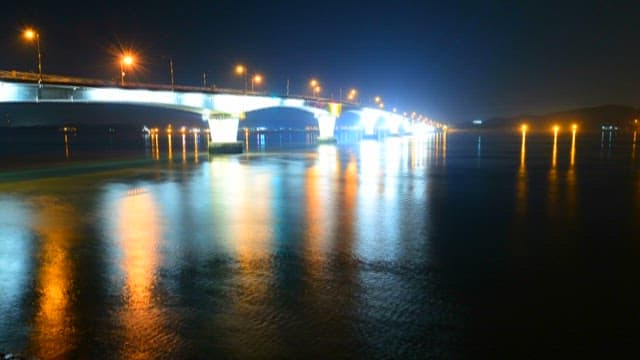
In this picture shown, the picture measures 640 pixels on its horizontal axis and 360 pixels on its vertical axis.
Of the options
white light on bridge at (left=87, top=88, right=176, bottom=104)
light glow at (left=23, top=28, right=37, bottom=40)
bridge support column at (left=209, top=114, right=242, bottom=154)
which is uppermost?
light glow at (left=23, top=28, right=37, bottom=40)

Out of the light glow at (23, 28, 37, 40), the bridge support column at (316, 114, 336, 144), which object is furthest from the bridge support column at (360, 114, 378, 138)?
the light glow at (23, 28, 37, 40)

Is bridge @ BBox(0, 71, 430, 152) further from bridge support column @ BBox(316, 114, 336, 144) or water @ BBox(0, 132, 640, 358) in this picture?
water @ BBox(0, 132, 640, 358)

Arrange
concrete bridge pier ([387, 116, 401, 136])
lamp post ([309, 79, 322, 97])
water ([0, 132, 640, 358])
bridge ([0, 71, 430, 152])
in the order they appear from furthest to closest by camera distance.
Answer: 1. concrete bridge pier ([387, 116, 401, 136])
2. lamp post ([309, 79, 322, 97])
3. bridge ([0, 71, 430, 152])
4. water ([0, 132, 640, 358])

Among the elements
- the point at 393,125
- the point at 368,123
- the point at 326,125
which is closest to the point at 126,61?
the point at 326,125

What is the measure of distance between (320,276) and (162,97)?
45235 millimetres

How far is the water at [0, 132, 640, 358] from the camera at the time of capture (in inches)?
283

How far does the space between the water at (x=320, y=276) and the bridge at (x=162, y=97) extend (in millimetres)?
20599

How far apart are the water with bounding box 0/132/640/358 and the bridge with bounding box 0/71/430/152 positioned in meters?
20.6

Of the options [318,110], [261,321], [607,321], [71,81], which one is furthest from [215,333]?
[318,110]

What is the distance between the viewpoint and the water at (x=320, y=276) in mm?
7201

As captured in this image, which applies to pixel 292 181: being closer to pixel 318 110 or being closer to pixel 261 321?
pixel 261 321

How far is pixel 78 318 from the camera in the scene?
7973mm

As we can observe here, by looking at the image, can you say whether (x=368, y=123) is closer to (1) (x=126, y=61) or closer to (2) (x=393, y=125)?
(2) (x=393, y=125)

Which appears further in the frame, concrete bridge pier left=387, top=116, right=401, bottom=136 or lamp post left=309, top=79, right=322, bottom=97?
concrete bridge pier left=387, top=116, right=401, bottom=136
